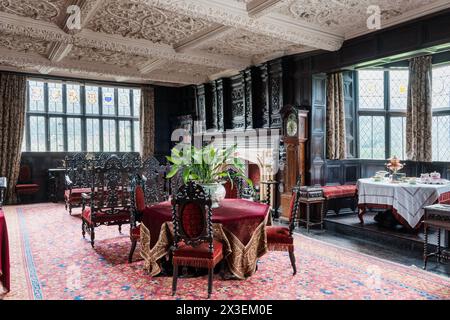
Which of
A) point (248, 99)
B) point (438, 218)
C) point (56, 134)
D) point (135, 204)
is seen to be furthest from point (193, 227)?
point (56, 134)

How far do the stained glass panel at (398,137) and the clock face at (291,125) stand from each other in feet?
7.80

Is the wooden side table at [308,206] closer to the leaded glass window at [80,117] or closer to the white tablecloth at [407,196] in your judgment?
the white tablecloth at [407,196]

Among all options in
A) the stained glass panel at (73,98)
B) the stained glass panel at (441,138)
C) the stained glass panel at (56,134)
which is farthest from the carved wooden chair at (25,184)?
the stained glass panel at (441,138)

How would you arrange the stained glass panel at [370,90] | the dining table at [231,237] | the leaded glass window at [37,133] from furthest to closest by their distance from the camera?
the leaded glass window at [37,133], the stained glass panel at [370,90], the dining table at [231,237]

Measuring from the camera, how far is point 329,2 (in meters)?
4.59

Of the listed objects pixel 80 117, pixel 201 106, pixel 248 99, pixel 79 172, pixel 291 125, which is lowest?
pixel 79 172

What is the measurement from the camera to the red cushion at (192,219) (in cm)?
325

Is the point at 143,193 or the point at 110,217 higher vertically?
the point at 143,193

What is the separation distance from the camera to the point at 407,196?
516 centimetres

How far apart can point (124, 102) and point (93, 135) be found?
54.6 inches

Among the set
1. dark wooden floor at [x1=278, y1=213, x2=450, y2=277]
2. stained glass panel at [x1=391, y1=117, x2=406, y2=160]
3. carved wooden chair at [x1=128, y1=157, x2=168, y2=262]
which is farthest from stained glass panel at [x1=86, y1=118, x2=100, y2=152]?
stained glass panel at [x1=391, y1=117, x2=406, y2=160]

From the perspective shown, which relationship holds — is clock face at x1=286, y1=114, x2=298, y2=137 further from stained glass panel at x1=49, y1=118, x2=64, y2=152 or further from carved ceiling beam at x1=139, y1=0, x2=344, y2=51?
stained glass panel at x1=49, y1=118, x2=64, y2=152

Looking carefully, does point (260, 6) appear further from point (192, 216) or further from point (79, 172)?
point (79, 172)
